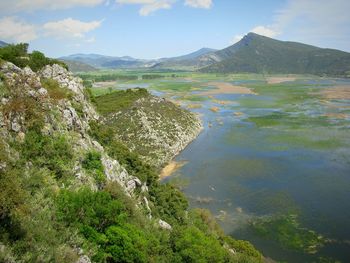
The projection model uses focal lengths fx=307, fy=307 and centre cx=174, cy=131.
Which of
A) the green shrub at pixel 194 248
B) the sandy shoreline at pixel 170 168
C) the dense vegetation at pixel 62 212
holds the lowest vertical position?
the sandy shoreline at pixel 170 168

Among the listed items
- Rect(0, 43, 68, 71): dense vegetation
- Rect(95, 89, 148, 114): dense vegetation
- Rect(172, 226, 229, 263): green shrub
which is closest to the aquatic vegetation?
Rect(172, 226, 229, 263): green shrub

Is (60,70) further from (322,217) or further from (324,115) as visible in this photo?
(324,115)

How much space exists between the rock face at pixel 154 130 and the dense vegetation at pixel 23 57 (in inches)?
1052

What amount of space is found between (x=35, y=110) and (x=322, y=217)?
35587 millimetres

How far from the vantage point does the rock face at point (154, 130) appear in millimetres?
60062

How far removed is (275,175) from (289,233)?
55.9 ft

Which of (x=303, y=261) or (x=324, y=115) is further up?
(x=324, y=115)

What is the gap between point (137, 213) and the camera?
75.6ft

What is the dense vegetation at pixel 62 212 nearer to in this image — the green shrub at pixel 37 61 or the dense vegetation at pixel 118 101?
the green shrub at pixel 37 61

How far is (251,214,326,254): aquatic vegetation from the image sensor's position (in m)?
33.8

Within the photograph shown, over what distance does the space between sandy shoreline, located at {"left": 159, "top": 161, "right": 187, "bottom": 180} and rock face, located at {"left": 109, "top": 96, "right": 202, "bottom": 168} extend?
113cm

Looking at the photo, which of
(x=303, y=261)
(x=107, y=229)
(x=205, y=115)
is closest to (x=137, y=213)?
(x=107, y=229)

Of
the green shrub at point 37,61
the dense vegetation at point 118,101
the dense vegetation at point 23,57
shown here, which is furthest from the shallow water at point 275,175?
the dense vegetation at point 23,57

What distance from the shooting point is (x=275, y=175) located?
5203 centimetres
